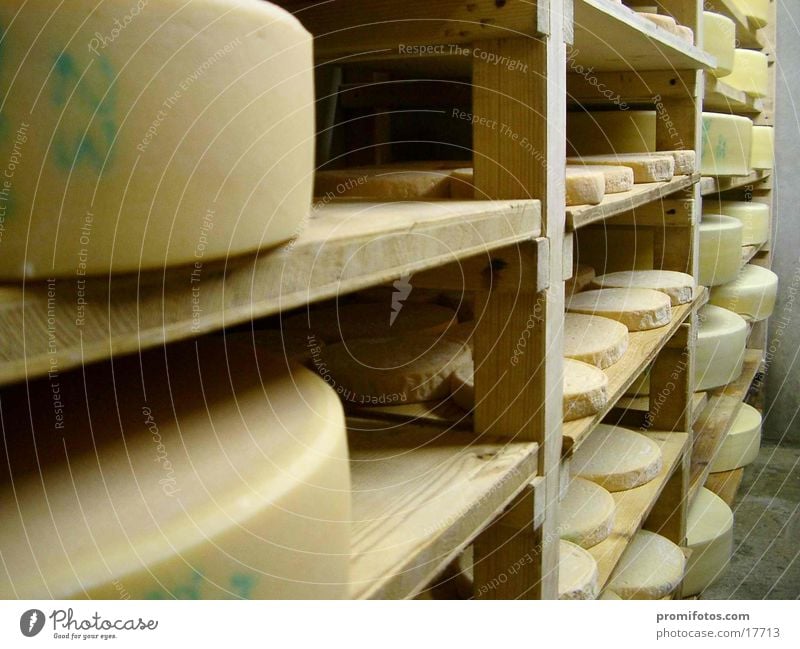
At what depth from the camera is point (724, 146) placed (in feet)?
8.69

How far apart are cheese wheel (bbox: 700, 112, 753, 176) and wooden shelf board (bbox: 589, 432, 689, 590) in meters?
1.01

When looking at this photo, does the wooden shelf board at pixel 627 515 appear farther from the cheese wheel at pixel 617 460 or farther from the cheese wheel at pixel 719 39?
the cheese wheel at pixel 719 39

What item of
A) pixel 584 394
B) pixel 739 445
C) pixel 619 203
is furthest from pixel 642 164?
pixel 739 445

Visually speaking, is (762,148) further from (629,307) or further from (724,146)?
(629,307)

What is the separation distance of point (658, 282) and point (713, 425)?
1112 millimetres

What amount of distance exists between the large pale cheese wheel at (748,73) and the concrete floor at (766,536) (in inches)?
58.9

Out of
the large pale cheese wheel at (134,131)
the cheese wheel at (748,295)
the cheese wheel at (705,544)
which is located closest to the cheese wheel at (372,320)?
the large pale cheese wheel at (134,131)

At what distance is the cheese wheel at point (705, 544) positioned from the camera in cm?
229

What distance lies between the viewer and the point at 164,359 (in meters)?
Result: 0.65

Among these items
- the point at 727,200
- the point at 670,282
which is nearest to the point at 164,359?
the point at 670,282

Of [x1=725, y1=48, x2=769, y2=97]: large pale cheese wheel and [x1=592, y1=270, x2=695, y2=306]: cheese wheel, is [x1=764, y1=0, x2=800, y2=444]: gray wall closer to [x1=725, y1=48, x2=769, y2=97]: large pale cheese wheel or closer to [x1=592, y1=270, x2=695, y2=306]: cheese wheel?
[x1=725, y1=48, x2=769, y2=97]: large pale cheese wheel

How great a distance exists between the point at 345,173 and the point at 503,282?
10.3 inches

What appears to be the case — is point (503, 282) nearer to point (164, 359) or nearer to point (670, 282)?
point (164, 359)

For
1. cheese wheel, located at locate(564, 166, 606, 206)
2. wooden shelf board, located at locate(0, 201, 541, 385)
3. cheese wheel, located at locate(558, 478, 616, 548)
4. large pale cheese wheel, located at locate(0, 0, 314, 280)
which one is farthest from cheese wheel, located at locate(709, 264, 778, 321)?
large pale cheese wheel, located at locate(0, 0, 314, 280)
